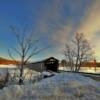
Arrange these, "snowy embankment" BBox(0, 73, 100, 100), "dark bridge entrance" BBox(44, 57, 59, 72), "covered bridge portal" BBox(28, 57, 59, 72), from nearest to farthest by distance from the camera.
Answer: "snowy embankment" BBox(0, 73, 100, 100), "covered bridge portal" BBox(28, 57, 59, 72), "dark bridge entrance" BBox(44, 57, 59, 72)

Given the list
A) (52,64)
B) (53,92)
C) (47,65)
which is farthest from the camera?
(52,64)

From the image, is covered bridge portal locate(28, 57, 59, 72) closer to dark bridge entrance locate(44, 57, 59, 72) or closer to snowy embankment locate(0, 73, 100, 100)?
dark bridge entrance locate(44, 57, 59, 72)

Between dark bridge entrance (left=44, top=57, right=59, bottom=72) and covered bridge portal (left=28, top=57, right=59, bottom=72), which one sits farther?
dark bridge entrance (left=44, top=57, right=59, bottom=72)

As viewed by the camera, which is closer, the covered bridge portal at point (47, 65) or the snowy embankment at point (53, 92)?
the snowy embankment at point (53, 92)

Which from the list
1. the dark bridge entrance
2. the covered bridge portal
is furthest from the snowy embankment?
the dark bridge entrance

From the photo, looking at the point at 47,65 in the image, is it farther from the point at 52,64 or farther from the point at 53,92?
the point at 53,92

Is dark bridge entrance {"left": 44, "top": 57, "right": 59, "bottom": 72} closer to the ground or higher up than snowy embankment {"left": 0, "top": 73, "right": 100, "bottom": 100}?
higher up

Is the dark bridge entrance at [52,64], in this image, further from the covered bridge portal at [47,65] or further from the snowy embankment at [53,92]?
the snowy embankment at [53,92]

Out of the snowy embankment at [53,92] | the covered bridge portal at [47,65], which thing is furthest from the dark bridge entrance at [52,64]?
the snowy embankment at [53,92]

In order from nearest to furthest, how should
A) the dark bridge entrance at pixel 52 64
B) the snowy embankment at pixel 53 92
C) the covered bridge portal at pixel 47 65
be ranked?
the snowy embankment at pixel 53 92, the covered bridge portal at pixel 47 65, the dark bridge entrance at pixel 52 64

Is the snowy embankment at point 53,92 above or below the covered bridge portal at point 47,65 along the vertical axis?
below

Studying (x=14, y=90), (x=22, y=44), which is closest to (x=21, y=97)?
(x=14, y=90)

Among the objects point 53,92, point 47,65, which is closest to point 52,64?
point 47,65

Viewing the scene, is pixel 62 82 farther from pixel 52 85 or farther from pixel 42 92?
pixel 42 92
